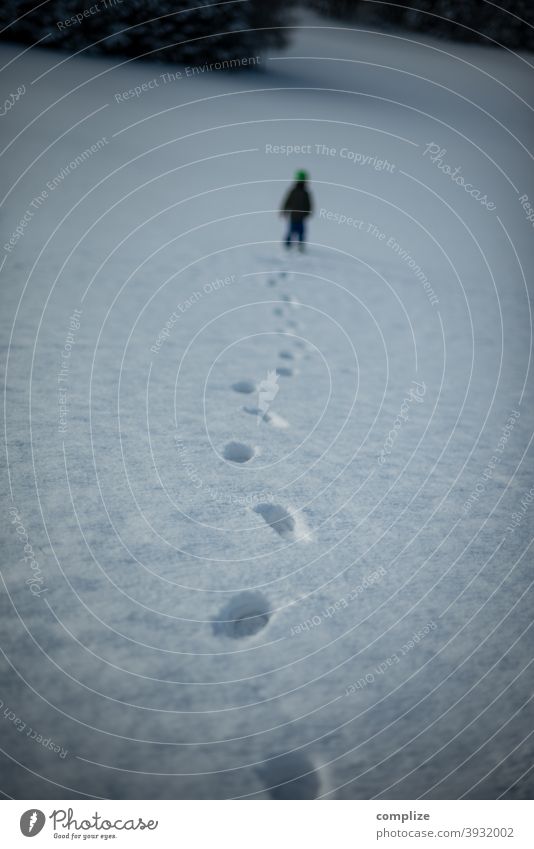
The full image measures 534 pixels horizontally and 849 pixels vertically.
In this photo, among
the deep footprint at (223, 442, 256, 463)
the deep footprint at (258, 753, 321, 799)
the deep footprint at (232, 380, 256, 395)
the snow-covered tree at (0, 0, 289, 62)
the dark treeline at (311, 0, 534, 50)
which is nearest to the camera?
the deep footprint at (258, 753, 321, 799)

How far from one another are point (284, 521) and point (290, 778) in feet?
4.45

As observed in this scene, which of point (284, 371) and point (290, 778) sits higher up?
point (284, 371)

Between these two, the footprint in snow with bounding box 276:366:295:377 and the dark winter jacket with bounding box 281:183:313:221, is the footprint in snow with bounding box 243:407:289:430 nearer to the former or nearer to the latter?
the footprint in snow with bounding box 276:366:295:377

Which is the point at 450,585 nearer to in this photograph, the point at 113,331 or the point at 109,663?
the point at 109,663

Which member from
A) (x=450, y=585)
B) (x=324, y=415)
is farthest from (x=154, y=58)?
(x=450, y=585)

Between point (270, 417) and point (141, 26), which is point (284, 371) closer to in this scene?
point (270, 417)

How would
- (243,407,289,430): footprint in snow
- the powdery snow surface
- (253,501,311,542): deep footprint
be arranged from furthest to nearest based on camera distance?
(243,407,289,430): footprint in snow
(253,501,311,542): deep footprint
the powdery snow surface

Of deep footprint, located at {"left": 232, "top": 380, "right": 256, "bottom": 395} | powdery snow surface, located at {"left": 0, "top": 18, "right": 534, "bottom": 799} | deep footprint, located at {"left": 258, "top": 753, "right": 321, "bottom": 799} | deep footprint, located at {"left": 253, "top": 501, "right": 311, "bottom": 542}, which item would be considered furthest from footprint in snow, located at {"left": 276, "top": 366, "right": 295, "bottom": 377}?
deep footprint, located at {"left": 258, "top": 753, "right": 321, "bottom": 799}

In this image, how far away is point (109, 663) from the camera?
2.45 m

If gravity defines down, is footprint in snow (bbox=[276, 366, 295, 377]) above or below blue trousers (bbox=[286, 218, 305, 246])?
below

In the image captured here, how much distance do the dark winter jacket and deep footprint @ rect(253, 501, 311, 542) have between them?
15.7 ft

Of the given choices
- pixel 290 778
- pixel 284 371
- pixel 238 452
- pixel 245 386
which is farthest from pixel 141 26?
pixel 290 778

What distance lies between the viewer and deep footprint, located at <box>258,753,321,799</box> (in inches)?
85.3

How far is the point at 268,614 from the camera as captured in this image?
274 cm
